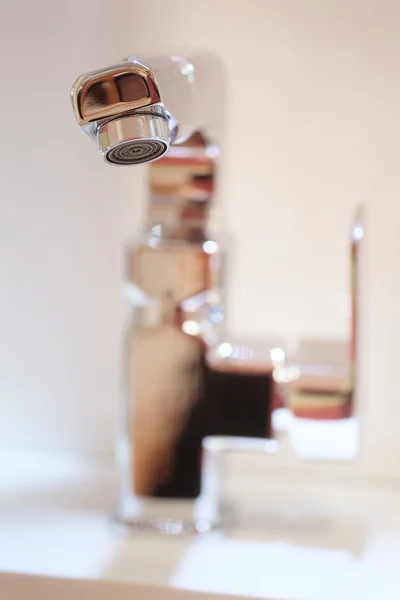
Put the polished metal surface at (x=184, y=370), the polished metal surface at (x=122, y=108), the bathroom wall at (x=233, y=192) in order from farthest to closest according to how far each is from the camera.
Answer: the bathroom wall at (x=233, y=192)
the polished metal surface at (x=184, y=370)
the polished metal surface at (x=122, y=108)

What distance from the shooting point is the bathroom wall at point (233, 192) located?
1.91 feet

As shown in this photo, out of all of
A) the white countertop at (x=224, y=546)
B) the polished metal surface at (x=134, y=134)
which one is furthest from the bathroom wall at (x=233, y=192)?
the polished metal surface at (x=134, y=134)

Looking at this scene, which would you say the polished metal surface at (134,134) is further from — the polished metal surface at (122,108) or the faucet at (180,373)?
the faucet at (180,373)

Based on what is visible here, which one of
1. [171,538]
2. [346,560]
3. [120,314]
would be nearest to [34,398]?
[120,314]

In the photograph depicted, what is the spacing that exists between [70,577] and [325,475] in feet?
→ 0.94

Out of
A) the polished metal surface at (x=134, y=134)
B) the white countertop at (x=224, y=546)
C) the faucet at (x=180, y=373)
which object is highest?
the polished metal surface at (x=134, y=134)

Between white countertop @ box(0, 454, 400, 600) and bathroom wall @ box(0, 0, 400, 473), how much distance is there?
70 mm

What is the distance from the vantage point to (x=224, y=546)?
451mm

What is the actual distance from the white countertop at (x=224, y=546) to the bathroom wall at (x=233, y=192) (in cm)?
7

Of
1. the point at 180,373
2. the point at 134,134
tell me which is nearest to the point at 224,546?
the point at 180,373

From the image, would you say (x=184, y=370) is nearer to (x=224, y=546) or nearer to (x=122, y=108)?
(x=224, y=546)

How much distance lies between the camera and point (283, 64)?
59 cm

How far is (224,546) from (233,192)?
31 centimetres

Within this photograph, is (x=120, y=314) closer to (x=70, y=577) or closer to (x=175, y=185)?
(x=175, y=185)
